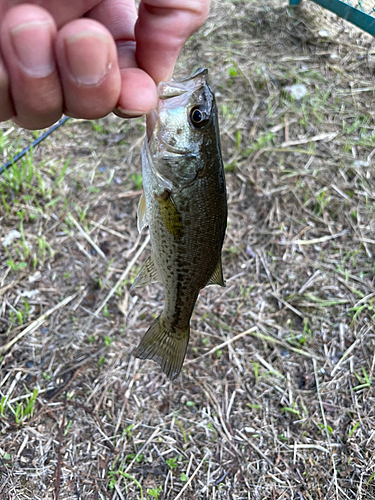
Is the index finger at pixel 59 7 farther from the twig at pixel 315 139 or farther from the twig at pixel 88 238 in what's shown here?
the twig at pixel 315 139

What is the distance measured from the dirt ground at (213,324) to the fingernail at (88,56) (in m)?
1.67

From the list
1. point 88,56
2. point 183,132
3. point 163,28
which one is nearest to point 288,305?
point 183,132

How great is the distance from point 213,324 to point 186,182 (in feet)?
4.17

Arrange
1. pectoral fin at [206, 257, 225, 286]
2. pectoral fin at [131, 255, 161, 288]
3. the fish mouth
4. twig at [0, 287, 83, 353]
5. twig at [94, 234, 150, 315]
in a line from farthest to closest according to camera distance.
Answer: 1. twig at [94, 234, 150, 315]
2. twig at [0, 287, 83, 353]
3. pectoral fin at [131, 255, 161, 288]
4. pectoral fin at [206, 257, 225, 286]
5. the fish mouth

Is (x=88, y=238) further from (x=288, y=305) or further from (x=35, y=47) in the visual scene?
(x=35, y=47)

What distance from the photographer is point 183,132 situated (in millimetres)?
1440

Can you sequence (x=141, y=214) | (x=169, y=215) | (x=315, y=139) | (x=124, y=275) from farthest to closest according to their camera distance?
(x=315, y=139) → (x=124, y=275) → (x=141, y=214) → (x=169, y=215)

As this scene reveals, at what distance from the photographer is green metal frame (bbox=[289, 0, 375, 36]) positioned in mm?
3715

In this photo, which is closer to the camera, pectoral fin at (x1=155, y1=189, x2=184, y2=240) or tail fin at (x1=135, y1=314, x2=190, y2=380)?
pectoral fin at (x1=155, y1=189, x2=184, y2=240)

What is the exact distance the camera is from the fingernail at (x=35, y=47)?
3.00 ft

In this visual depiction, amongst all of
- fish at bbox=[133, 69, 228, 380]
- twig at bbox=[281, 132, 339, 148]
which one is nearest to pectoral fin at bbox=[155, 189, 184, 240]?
fish at bbox=[133, 69, 228, 380]

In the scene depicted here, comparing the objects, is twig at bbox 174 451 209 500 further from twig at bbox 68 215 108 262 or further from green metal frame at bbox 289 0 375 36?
green metal frame at bbox 289 0 375 36

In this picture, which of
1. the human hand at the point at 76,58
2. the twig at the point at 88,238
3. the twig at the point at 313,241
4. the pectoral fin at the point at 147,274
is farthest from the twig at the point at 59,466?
the twig at the point at 313,241

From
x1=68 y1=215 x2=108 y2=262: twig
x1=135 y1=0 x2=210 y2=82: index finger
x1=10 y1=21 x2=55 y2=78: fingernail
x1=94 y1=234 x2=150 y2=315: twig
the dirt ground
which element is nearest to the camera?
x1=10 y1=21 x2=55 y2=78: fingernail
